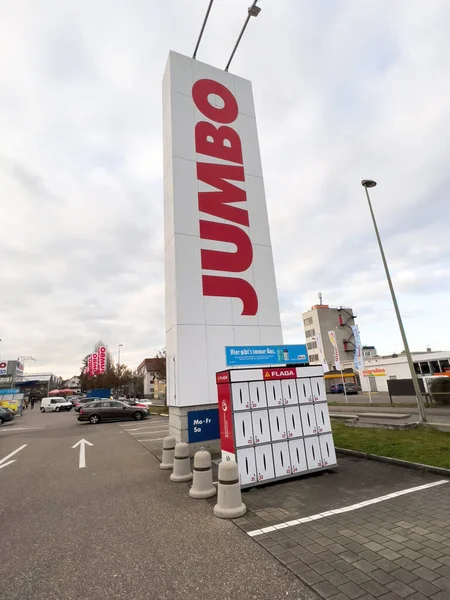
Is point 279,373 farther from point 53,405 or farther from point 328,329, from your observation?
point 328,329

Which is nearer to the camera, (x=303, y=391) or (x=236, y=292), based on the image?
(x=303, y=391)

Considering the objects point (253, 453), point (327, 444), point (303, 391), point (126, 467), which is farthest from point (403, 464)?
point (126, 467)

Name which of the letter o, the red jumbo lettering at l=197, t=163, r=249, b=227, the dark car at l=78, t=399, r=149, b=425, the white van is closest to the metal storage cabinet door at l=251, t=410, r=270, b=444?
the red jumbo lettering at l=197, t=163, r=249, b=227

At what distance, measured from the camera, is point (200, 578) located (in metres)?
3.55

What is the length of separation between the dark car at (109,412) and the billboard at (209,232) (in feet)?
48.1

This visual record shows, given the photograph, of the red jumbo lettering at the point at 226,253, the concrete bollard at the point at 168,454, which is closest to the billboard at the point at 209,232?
the red jumbo lettering at the point at 226,253

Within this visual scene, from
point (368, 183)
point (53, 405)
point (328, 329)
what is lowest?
point (53, 405)

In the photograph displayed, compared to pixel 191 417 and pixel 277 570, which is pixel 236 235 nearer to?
pixel 191 417

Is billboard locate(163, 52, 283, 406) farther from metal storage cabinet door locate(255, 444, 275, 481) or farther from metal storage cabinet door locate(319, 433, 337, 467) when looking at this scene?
metal storage cabinet door locate(319, 433, 337, 467)

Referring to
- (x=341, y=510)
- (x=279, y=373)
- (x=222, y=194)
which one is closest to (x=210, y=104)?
(x=222, y=194)

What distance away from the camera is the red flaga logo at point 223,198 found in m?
11.2

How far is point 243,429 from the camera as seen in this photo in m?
6.77

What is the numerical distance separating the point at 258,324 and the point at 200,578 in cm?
830

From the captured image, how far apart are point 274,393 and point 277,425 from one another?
69 cm
